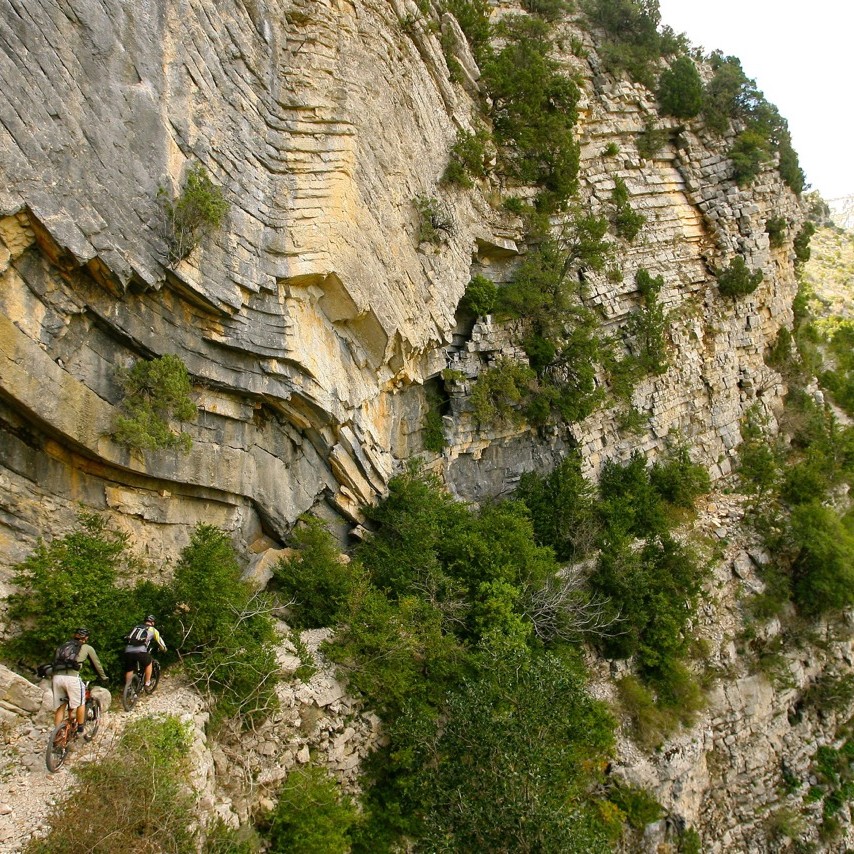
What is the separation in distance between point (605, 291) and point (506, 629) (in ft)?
35.8

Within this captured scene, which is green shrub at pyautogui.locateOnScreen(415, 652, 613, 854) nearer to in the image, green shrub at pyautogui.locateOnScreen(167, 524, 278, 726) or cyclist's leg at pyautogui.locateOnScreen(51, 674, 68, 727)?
green shrub at pyautogui.locateOnScreen(167, 524, 278, 726)

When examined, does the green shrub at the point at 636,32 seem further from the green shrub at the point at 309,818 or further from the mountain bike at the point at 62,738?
the mountain bike at the point at 62,738

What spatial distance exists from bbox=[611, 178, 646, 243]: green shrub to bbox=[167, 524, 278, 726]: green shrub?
15.8m

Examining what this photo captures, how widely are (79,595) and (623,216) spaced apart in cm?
1792

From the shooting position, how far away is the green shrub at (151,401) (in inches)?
367

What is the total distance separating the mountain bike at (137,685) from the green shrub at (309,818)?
2401 millimetres

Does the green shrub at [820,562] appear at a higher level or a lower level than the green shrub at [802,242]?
lower

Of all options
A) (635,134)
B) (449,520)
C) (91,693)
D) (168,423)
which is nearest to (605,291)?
(635,134)

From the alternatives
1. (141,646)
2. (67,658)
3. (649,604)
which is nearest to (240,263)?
(141,646)

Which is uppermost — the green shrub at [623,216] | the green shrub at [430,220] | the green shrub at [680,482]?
the green shrub at [623,216]

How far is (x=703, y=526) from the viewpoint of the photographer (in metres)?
18.1

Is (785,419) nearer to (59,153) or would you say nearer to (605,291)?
(605,291)

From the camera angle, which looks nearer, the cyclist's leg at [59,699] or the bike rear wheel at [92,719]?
the cyclist's leg at [59,699]

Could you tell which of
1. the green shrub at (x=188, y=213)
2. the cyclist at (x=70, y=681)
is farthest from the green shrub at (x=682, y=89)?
the cyclist at (x=70, y=681)
